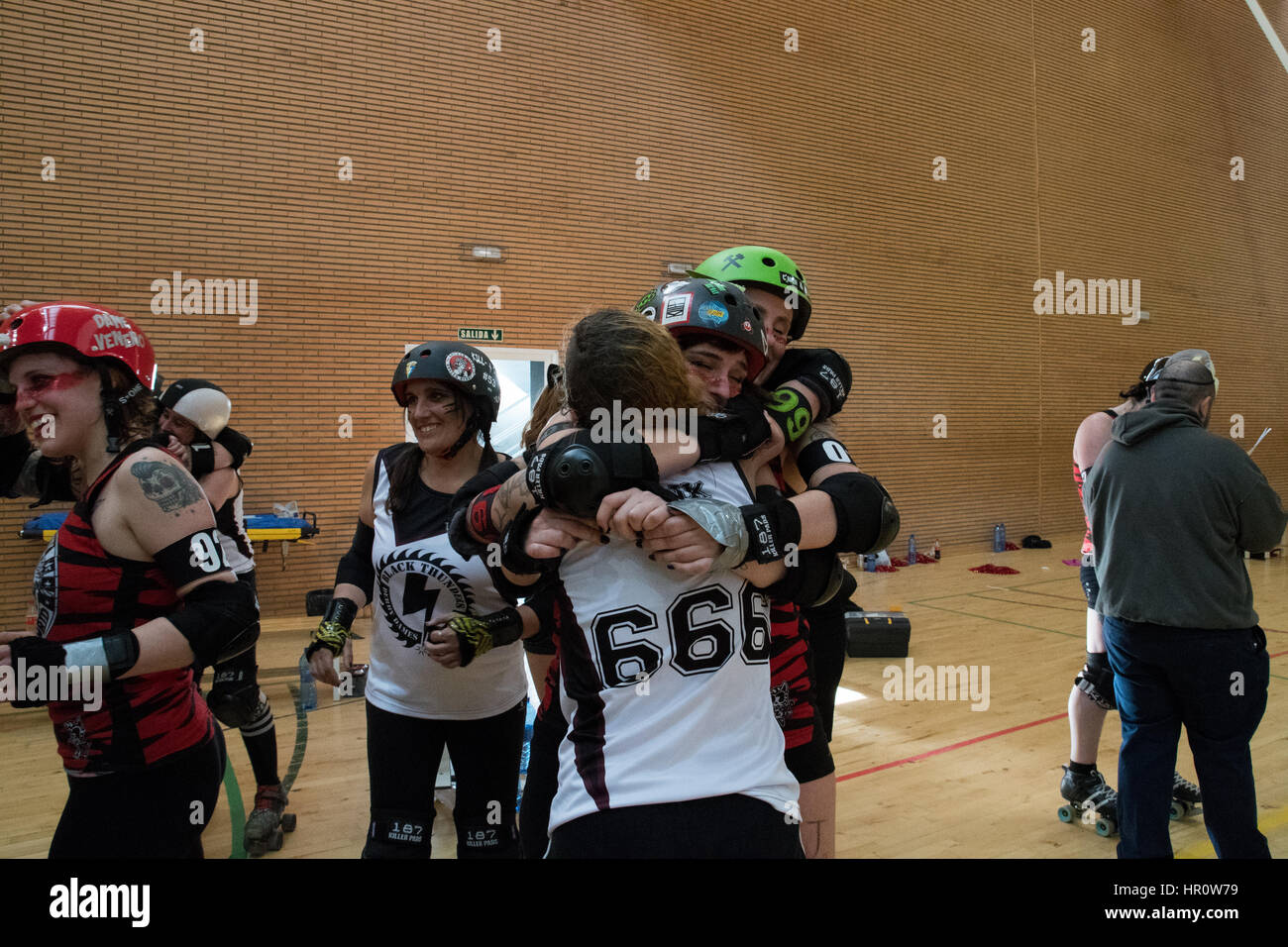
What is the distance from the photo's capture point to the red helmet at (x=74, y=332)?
1757 mm

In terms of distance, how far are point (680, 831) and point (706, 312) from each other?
0.93 m

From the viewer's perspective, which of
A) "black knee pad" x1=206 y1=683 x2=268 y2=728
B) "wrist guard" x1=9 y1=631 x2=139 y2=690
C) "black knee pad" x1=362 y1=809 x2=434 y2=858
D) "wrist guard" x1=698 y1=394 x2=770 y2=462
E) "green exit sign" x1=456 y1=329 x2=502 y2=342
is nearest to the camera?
"wrist guard" x1=698 y1=394 x2=770 y2=462

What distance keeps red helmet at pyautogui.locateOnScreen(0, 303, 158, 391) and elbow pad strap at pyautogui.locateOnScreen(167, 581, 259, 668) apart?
60 centimetres

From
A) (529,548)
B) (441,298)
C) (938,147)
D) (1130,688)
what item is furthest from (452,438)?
(938,147)

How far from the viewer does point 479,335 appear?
986 centimetres

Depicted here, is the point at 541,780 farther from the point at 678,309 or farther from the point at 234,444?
the point at 234,444

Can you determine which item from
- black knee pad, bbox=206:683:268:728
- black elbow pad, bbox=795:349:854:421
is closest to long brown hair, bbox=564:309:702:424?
black elbow pad, bbox=795:349:854:421

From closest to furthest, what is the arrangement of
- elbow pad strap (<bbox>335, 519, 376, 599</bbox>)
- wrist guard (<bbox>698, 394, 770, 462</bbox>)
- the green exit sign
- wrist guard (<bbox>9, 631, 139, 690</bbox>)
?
wrist guard (<bbox>698, 394, 770, 462</bbox>)
wrist guard (<bbox>9, 631, 139, 690</bbox>)
elbow pad strap (<bbox>335, 519, 376, 599</bbox>)
the green exit sign

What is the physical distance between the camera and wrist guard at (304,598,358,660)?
2.52m

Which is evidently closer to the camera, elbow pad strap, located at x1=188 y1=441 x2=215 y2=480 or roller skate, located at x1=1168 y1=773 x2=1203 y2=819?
roller skate, located at x1=1168 y1=773 x2=1203 y2=819

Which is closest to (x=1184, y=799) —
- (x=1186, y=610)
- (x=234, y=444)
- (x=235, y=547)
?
(x=1186, y=610)

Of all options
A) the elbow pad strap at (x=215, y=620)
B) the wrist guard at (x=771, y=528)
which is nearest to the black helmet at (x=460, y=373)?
the elbow pad strap at (x=215, y=620)

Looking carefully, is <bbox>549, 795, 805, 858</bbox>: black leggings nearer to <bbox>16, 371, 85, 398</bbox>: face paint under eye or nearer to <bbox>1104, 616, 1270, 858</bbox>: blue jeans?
<bbox>16, 371, 85, 398</bbox>: face paint under eye
